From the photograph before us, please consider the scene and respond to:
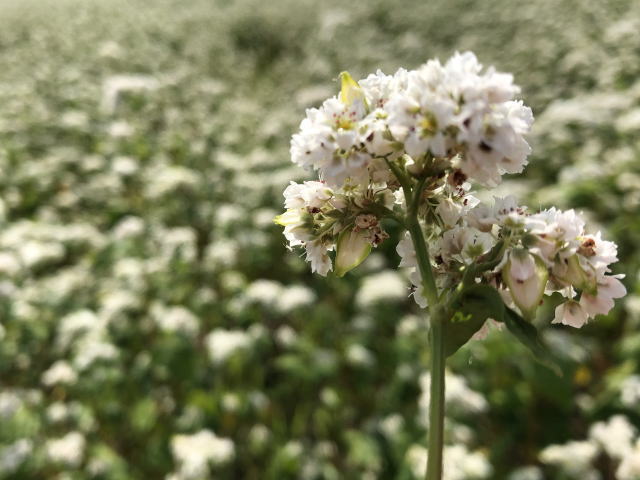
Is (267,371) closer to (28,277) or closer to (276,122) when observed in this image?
(28,277)

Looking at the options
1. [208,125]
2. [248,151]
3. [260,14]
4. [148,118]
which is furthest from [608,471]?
[260,14]

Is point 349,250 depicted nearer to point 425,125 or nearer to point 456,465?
point 425,125

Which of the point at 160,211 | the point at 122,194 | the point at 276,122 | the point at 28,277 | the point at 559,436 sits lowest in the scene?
the point at 559,436

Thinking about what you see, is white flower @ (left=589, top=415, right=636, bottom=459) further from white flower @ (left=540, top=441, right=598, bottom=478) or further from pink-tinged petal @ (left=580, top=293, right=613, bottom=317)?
pink-tinged petal @ (left=580, top=293, right=613, bottom=317)

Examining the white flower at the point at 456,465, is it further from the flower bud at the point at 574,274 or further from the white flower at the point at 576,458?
the flower bud at the point at 574,274

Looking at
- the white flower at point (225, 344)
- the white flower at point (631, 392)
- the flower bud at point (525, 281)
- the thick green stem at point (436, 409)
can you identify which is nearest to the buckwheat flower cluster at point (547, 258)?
the flower bud at point (525, 281)

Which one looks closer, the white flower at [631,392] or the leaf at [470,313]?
the leaf at [470,313]

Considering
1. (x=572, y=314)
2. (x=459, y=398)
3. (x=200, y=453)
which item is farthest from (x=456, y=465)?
(x=572, y=314)
